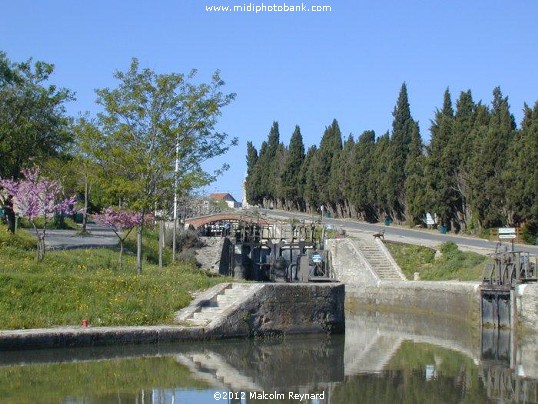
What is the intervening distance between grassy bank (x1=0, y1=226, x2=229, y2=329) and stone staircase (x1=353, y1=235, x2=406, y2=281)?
736 inches

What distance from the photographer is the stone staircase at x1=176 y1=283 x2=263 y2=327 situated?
2509 cm

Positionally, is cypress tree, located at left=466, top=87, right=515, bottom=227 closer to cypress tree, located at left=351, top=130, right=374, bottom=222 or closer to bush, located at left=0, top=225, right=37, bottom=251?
cypress tree, located at left=351, top=130, right=374, bottom=222

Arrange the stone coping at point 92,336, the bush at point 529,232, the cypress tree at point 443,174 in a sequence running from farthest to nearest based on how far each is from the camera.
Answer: the cypress tree at point 443,174
the bush at point 529,232
the stone coping at point 92,336

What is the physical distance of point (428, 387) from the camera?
750 inches

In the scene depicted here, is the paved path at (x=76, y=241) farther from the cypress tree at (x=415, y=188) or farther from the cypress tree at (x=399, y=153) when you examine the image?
the cypress tree at (x=399, y=153)

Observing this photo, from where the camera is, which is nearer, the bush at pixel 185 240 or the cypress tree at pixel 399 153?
the bush at pixel 185 240

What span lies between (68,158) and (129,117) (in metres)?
8.32

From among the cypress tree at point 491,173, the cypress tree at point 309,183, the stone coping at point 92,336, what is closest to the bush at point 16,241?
the stone coping at point 92,336

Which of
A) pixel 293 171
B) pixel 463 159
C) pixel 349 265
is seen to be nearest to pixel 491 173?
pixel 463 159

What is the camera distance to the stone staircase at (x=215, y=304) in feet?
82.3

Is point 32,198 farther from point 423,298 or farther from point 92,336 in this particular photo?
point 423,298

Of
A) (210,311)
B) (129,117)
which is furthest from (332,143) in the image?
(210,311)

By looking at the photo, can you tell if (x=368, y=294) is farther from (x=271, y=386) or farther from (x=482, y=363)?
(x=271, y=386)

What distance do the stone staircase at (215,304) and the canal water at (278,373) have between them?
1.01 meters
